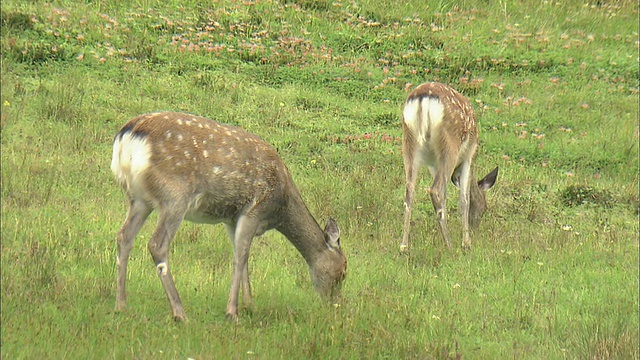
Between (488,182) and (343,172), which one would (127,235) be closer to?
(343,172)

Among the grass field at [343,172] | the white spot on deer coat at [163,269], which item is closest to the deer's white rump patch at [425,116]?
the grass field at [343,172]

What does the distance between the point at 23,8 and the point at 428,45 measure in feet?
24.8

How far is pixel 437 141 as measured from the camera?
11336 mm

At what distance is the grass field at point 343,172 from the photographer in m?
7.46

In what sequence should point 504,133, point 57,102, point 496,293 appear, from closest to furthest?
point 496,293 → point 57,102 → point 504,133

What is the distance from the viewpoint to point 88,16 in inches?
669

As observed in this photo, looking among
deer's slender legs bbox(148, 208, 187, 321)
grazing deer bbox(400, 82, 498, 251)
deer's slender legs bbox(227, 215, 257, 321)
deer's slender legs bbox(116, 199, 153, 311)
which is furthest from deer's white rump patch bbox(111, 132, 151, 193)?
grazing deer bbox(400, 82, 498, 251)

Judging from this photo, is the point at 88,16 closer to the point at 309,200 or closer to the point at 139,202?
the point at 309,200

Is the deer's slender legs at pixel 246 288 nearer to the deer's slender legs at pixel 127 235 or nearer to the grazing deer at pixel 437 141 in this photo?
the deer's slender legs at pixel 127 235

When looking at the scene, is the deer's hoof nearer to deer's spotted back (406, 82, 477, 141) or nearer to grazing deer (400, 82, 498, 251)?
grazing deer (400, 82, 498, 251)

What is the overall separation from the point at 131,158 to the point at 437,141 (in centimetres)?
484

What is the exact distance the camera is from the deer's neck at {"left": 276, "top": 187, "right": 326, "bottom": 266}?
332 inches

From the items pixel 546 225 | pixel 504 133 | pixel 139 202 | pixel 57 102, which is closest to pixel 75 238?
pixel 139 202

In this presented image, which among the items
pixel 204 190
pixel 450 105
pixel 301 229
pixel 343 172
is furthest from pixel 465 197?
pixel 204 190
